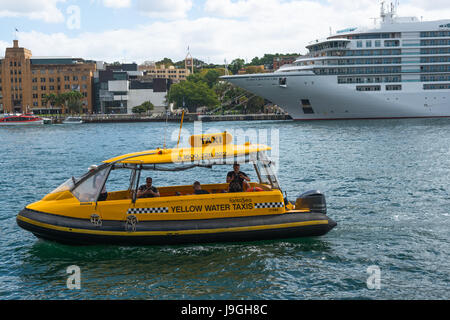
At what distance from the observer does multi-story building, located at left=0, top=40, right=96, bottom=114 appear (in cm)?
14005

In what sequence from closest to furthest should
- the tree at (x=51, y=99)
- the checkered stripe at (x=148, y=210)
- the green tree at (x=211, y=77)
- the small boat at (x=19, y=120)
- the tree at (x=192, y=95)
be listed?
the checkered stripe at (x=148, y=210) < the small boat at (x=19, y=120) < the tree at (x=51, y=99) < the tree at (x=192, y=95) < the green tree at (x=211, y=77)

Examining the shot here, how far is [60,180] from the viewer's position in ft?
90.7

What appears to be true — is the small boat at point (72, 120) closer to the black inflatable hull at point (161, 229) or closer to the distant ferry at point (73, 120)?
the distant ferry at point (73, 120)

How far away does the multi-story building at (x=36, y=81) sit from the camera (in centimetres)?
14005

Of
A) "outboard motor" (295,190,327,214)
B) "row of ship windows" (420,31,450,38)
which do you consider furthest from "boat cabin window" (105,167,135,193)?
"row of ship windows" (420,31,450,38)

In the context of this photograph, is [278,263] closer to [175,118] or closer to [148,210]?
[148,210]

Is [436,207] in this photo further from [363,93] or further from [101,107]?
[101,107]

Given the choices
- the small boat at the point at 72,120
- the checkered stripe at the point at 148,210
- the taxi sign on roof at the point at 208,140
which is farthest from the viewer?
the small boat at the point at 72,120

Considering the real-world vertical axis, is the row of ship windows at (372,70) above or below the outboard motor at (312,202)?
above

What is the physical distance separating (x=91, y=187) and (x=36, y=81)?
139m

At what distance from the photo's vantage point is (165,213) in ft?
42.1

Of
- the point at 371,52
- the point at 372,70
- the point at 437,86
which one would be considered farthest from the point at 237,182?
the point at 437,86

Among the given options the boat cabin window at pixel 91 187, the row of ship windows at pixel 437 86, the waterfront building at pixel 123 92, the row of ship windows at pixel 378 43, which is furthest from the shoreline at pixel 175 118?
the boat cabin window at pixel 91 187

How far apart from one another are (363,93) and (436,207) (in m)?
66.5
